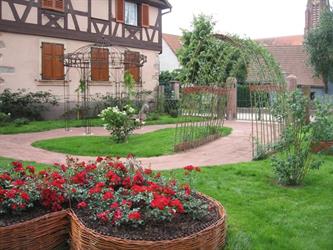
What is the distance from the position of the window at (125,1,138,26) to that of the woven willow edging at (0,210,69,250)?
57.6 ft

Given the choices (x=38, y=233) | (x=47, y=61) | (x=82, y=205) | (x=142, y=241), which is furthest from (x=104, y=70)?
(x=142, y=241)

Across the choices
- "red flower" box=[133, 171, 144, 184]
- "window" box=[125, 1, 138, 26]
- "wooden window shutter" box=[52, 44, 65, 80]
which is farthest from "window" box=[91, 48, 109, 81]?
"red flower" box=[133, 171, 144, 184]

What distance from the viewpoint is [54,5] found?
664 inches

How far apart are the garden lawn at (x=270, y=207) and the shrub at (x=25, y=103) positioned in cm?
983

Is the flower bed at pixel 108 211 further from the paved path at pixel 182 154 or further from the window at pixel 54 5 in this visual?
the window at pixel 54 5

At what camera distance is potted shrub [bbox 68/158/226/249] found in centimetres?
342

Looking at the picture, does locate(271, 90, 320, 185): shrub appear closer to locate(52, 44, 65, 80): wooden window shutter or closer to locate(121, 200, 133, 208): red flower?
locate(121, 200, 133, 208): red flower

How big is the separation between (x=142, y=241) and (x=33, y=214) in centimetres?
124

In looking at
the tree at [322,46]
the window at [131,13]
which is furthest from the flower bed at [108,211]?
the tree at [322,46]

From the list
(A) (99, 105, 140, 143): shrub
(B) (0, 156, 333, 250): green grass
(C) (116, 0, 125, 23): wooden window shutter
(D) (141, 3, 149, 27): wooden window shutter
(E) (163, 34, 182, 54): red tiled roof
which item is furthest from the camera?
(E) (163, 34, 182, 54): red tiled roof

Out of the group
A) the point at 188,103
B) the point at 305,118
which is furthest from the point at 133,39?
the point at 305,118

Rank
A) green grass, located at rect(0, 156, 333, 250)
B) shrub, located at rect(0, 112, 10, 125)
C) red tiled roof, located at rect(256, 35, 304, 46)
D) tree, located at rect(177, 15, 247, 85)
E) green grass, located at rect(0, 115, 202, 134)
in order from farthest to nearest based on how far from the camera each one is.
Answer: red tiled roof, located at rect(256, 35, 304, 46) → shrub, located at rect(0, 112, 10, 125) → green grass, located at rect(0, 115, 202, 134) → tree, located at rect(177, 15, 247, 85) → green grass, located at rect(0, 156, 333, 250)

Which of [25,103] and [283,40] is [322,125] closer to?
[25,103]

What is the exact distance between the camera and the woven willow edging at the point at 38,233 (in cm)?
364
